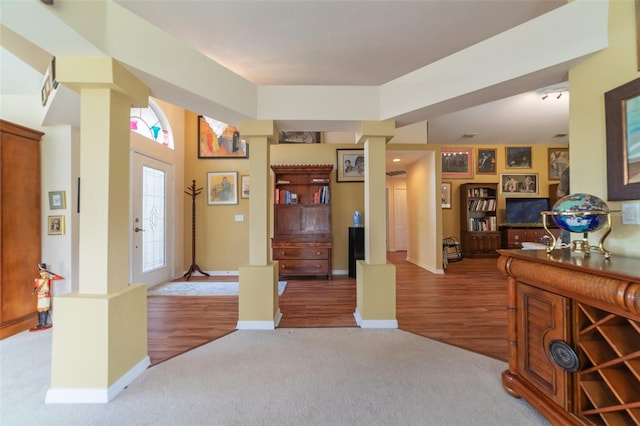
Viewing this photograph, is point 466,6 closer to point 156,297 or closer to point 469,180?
point 156,297

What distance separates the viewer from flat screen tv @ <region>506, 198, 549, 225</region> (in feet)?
20.7

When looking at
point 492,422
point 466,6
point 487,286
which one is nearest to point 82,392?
point 492,422

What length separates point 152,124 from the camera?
4262 millimetres

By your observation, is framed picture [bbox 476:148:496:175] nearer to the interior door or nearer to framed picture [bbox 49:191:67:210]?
the interior door

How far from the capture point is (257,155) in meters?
2.64

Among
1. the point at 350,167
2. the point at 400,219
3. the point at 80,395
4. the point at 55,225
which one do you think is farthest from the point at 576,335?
the point at 400,219

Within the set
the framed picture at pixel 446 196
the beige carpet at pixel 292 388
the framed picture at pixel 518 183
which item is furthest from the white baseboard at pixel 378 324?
the framed picture at pixel 518 183

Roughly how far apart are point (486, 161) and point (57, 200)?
27.6ft

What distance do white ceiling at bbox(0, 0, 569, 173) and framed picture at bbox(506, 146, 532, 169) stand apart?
518 cm

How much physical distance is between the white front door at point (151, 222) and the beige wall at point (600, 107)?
16.3 ft

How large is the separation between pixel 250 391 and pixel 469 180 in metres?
6.99

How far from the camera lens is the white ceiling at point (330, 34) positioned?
1.95 metres

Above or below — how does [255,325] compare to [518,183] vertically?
below

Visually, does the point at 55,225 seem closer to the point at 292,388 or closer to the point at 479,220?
the point at 292,388
